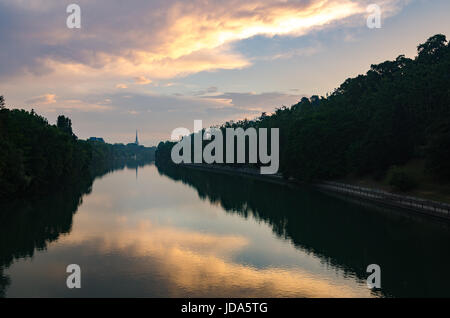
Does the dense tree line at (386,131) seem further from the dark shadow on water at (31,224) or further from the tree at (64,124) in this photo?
the tree at (64,124)

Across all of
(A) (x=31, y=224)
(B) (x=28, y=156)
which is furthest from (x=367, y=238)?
(B) (x=28, y=156)

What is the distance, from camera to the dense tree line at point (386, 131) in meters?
60.9

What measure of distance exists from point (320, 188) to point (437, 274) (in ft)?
169

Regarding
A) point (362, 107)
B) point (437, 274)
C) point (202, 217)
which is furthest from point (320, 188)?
point (437, 274)

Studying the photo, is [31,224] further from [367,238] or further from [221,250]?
[367,238]

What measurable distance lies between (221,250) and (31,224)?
2338 cm

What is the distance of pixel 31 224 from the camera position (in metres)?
42.7

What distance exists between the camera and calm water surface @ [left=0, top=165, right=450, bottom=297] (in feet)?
75.9

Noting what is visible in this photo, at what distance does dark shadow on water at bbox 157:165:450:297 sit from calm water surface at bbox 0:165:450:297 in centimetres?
9

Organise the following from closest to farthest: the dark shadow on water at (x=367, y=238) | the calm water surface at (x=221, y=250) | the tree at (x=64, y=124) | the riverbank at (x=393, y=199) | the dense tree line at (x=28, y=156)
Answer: the calm water surface at (x=221, y=250), the dark shadow on water at (x=367, y=238), the riverbank at (x=393, y=199), the dense tree line at (x=28, y=156), the tree at (x=64, y=124)

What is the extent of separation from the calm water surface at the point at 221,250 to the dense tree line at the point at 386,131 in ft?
52.7

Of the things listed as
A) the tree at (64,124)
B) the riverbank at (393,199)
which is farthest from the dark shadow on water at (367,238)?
the tree at (64,124)
